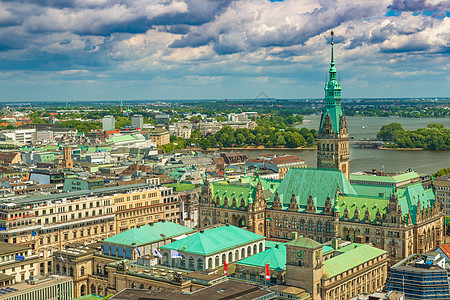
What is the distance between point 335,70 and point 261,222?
40693 mm

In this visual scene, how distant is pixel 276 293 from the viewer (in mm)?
90625

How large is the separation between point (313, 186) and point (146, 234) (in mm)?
37086

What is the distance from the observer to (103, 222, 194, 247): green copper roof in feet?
372

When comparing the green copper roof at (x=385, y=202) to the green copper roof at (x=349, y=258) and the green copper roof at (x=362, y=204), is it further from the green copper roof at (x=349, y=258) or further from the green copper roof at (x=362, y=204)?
the green copper roof at (x=349, y=258)

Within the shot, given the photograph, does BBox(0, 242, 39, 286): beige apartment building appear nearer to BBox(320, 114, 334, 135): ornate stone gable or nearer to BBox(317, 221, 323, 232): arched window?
BBox(317, 221, 323, 232): arched window

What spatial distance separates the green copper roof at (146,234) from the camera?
113438 mm

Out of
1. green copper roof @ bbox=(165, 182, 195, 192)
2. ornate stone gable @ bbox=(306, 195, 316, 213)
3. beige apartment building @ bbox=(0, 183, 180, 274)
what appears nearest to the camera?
beige apartment building @ bbox=(0, 183, 180, 274)

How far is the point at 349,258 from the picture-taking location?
103562mm

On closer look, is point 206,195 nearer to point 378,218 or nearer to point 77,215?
point 77,215

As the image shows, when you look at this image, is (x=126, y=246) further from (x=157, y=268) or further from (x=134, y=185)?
(x=134, y=185)

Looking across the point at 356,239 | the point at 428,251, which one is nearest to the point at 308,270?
the point at 356,239

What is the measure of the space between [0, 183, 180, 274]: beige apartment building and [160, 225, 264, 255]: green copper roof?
89.6 ft

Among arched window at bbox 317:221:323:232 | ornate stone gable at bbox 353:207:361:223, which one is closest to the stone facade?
arched window at bbox 317:221:323:232

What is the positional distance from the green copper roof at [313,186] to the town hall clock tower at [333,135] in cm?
1119
